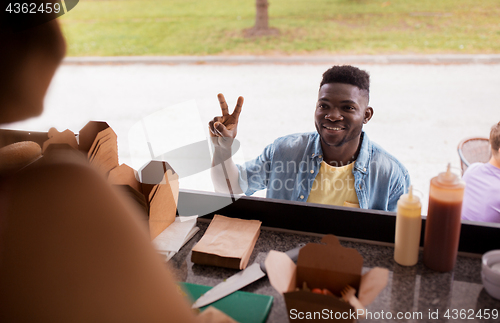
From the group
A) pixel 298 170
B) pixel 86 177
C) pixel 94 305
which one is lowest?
pixel 298 170

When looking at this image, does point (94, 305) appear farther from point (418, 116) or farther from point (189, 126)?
point (418, 116)

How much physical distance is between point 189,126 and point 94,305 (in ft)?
3.89

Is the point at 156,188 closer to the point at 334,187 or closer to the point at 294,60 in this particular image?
the point at 334,187

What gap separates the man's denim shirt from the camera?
1448 mm

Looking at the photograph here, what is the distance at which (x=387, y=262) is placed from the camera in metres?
0.85

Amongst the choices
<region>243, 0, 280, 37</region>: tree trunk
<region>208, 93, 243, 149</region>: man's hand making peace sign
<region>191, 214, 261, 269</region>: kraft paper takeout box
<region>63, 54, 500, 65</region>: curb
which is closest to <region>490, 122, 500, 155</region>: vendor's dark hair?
<region>208, 93, 243, 149</region>: man's hand making peace sign

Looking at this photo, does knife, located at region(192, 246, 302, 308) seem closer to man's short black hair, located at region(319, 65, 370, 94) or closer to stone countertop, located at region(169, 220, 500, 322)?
stone countertop, located at region(169, 220, 500, 322)

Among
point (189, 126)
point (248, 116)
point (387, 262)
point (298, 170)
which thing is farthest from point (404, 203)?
point (248, 116)

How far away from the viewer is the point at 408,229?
80 cm

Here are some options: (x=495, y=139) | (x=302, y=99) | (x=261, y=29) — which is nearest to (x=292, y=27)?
(x=261, y=29)

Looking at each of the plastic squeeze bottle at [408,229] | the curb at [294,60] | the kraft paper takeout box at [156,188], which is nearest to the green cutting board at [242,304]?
the kraft paper takeout box at [156,188]

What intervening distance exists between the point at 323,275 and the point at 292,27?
8783 mm

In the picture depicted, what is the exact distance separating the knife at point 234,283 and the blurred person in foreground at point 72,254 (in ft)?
1.24

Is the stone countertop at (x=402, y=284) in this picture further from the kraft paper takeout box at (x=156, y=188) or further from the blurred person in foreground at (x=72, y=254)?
the blurred person in foreground at (x=72, y=254)
